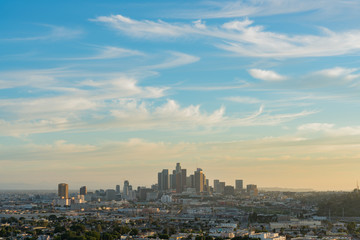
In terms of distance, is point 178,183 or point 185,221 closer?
point 185,221

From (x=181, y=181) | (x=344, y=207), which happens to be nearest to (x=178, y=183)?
(x=181, y=181)

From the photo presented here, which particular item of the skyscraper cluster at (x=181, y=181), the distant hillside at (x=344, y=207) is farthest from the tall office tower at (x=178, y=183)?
the distant hillside at (x=344, y=207)

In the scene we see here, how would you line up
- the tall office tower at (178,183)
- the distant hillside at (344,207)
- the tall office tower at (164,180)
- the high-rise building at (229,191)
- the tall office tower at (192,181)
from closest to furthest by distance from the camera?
the distant hillside at (344,207) → the high-rise building at (229,191) → the tall office tower at (178,183) → the tall office tower at (192,181) → the tall office tower at (164,180)

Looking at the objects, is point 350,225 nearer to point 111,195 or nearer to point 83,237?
point 83,237

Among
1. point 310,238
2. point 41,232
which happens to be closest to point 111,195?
point 41,232

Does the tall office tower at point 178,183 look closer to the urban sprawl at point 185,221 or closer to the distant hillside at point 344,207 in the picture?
the urban sprawl at point 185,221

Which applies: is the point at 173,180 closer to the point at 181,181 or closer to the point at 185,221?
the point at 181,181

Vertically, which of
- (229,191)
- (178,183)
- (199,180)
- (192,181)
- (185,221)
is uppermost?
(199,180)

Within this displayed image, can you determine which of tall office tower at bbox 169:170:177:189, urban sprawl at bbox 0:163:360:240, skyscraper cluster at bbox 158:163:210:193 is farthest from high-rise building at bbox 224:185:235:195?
tall office tower at bbox 169:170:177:189
